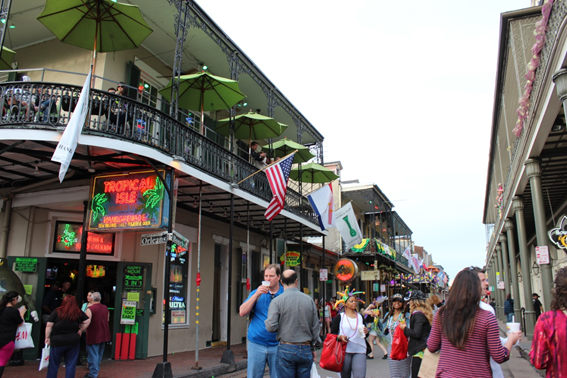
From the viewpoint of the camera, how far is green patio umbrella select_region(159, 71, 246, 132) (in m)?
11.6

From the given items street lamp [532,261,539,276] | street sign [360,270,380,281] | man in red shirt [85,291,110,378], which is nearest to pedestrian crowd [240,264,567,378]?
man in red shirt [85,291,110,378]

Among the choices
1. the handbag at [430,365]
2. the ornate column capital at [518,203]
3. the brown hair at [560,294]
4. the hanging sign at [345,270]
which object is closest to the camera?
the brown hair at [560,294]

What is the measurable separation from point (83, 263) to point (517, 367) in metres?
10.2

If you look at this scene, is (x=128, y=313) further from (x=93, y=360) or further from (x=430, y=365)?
(x=430, y=365)

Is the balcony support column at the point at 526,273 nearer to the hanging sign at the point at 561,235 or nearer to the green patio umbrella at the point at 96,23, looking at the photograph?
the hanging sign at the point at 561,235

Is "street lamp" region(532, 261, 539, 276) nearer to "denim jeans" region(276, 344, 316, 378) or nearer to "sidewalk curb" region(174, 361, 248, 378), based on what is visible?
"sidewalk curb" region(174, 361, 248, 378)

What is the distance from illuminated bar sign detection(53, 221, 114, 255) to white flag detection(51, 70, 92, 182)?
13.7ft

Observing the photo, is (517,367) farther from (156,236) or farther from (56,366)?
(56,366)

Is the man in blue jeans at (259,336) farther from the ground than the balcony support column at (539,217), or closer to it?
closer to it

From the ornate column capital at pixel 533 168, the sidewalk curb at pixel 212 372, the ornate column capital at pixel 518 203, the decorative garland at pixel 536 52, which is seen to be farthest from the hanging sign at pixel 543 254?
the sidewalk curb at pixel 212 372

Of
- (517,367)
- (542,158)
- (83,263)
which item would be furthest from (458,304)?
(542,158)

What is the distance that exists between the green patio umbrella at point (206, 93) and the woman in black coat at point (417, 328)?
7.44 m

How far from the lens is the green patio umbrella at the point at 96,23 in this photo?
905 centimetres

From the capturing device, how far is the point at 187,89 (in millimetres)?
12297
